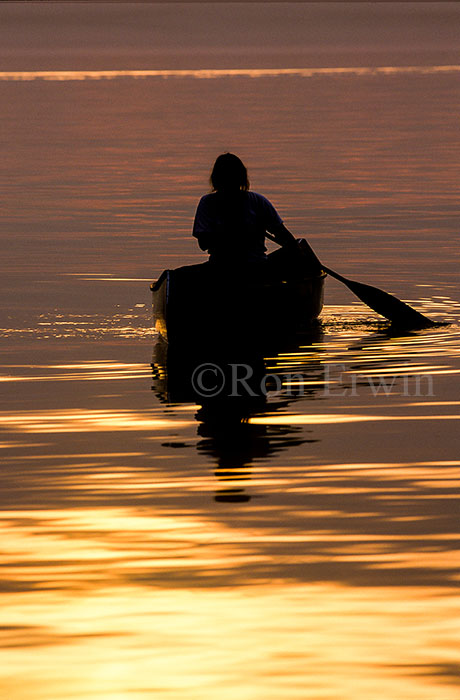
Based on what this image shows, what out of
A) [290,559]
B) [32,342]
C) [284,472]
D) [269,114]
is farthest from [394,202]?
[269,114]

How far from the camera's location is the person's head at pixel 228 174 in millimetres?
13477

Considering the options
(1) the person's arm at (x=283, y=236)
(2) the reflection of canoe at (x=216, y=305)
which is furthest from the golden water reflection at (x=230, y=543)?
(1) the person's arm at (x=283, y=236)

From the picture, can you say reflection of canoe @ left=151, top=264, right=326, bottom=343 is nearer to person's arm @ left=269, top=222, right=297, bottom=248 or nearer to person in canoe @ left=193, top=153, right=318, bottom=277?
person in canoe @ left=193, top=153, right=318, bottom=277

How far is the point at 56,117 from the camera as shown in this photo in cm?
5488

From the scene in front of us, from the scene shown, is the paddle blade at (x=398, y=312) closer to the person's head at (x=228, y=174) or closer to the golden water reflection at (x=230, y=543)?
the person's head at (x=228, y=174)

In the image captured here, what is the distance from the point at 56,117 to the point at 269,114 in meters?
6.71

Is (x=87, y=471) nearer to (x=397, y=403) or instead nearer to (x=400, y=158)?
(x=397, y=403)

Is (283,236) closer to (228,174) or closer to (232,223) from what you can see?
(232,223)

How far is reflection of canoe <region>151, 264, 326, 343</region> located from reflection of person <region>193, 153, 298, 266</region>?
200mm

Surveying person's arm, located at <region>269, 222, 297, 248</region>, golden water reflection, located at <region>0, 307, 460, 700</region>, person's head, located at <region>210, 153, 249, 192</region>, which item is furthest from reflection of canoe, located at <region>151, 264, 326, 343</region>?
golden water reflection, located at <region>0, 307, 460, 700</region>

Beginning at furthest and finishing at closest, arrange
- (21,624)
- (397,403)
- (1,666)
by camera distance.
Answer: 1. (397,403)
2. (21,624)
3. (1,666)

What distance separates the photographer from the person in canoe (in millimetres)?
13664

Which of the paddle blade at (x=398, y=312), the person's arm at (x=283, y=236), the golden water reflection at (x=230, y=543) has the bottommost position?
the golden water reflection at (x=230, y=543)

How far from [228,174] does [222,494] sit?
519cm
